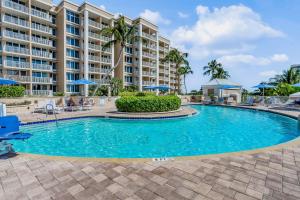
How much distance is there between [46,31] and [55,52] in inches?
138

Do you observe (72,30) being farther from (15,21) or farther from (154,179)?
(154,179)

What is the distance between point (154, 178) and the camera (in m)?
3.71

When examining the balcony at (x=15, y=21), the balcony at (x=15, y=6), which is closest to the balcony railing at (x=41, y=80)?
the balcony at (x=15, y=21)

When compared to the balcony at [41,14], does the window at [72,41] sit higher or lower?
lower

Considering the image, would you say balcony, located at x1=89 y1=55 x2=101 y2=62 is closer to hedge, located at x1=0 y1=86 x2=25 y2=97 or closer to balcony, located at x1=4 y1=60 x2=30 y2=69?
balcony, located at x1=4 y1=60 x2=30 y2=69

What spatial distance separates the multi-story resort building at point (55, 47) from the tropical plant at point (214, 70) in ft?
62.3

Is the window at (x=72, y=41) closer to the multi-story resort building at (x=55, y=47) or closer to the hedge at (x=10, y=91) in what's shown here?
the multi-story resort building at (x=55, y=47)

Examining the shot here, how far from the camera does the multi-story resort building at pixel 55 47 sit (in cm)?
2545

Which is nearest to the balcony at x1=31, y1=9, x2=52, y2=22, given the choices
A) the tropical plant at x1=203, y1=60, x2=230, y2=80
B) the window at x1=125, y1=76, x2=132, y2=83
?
the window at x1=125, y1=76, x2=132, y2=83

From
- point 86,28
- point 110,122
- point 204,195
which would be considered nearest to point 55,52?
point 86,28

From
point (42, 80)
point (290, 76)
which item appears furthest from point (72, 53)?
point (290, 76)

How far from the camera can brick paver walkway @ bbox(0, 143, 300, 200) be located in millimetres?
3146

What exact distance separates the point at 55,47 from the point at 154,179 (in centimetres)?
3303

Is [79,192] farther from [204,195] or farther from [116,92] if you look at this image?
[116,92]
